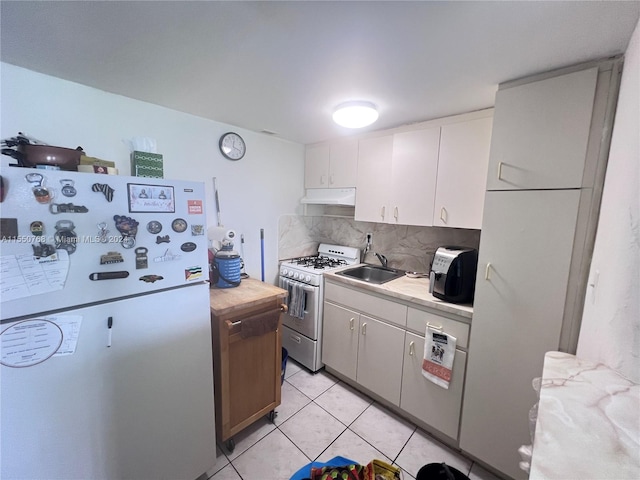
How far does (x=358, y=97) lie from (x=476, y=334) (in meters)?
1.63

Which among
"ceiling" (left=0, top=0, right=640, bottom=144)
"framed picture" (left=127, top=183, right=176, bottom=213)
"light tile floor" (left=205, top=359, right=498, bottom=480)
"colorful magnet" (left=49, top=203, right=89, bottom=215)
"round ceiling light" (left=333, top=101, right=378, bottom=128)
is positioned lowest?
"light tile floor" (left=205, top=359, right=498, bottom=480)

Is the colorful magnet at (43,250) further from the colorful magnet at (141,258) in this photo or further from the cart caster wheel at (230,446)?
the cart caster wheel at (230,446)

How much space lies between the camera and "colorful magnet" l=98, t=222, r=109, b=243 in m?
0.98

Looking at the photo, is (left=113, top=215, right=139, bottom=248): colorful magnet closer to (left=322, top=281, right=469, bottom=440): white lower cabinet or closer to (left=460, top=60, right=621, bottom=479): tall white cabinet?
(left=322, top=281, right=469, bottom=440): white lower cabinet

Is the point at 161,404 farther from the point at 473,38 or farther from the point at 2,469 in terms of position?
the point at 473,38

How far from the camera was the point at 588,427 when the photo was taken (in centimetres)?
60

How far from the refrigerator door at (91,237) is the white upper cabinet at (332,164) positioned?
1.48 meters

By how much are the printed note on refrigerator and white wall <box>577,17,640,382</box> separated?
1926 millimetres

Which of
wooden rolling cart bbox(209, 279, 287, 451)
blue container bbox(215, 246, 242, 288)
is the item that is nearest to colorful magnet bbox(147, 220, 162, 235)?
wooden rolling cart bbox(209, 279, 287, 451)

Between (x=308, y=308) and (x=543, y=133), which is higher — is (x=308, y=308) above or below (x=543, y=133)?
below

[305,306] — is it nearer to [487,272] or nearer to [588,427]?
[487,272]

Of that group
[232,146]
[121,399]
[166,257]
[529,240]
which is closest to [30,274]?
[166,257]

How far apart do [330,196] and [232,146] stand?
103 centimetres

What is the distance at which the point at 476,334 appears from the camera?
57.4 inches
